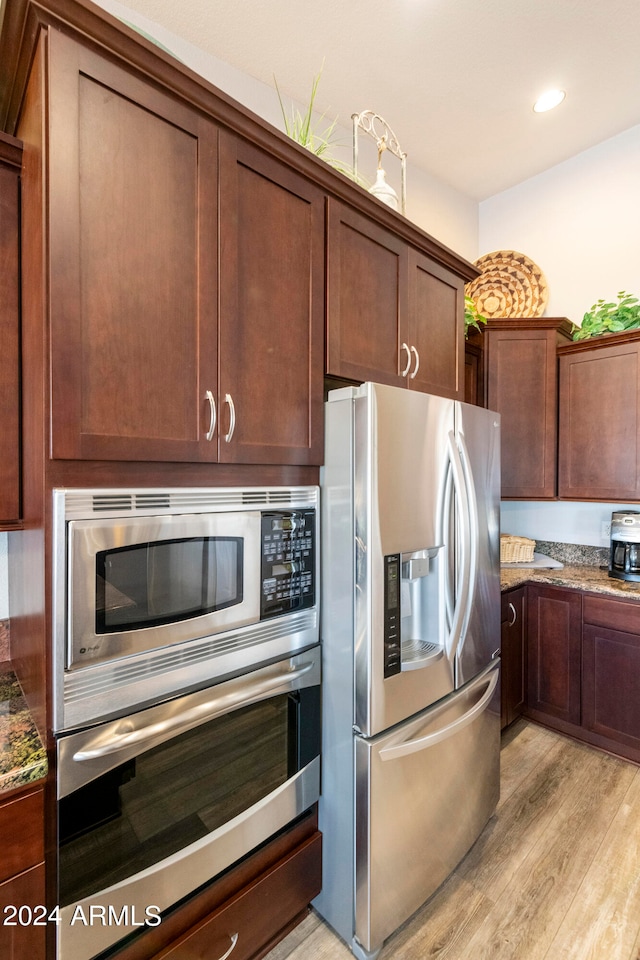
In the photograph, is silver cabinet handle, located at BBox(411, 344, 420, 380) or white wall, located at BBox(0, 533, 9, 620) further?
silver cabinet handle, located at BBox(411, 344, 420, 380)

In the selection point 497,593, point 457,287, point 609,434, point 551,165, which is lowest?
point 497,593

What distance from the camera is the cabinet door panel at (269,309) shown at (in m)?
1.22

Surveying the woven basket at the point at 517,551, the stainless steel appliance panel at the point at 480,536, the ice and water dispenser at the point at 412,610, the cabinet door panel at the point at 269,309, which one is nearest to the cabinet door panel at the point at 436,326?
the stainless steel appliance panel at the point at 480,536

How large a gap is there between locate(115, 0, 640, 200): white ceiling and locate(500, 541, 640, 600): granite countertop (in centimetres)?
253

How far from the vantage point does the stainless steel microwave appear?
3.18 feet

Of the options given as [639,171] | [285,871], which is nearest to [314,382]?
[285,871]

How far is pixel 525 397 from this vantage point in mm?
2855

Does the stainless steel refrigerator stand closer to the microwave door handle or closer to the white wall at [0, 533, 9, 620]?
the microwave door handle

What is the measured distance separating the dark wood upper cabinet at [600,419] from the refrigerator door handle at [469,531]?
4.75ft

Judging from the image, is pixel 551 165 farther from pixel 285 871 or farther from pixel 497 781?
pixel 285 871

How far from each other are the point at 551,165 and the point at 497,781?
3601 millimetres

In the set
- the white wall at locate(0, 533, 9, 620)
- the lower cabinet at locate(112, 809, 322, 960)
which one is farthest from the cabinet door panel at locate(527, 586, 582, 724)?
the white wall at locate(0, 533, 9, 620)

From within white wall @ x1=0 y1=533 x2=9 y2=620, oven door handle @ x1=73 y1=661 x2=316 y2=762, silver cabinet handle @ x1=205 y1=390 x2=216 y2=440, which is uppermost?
silver cabinet handle @ x1=205 y1=390 x2=216 y2=440

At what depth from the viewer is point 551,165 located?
3.07 meters
